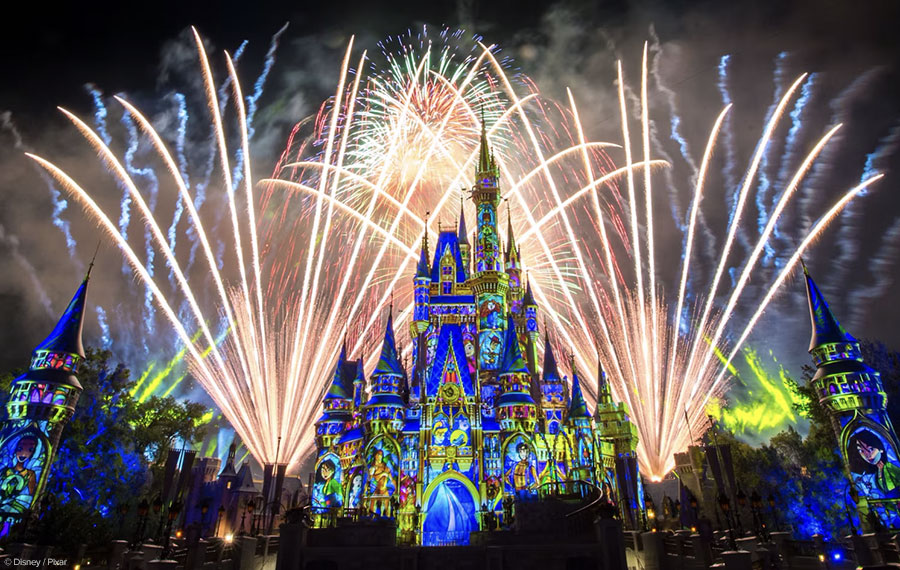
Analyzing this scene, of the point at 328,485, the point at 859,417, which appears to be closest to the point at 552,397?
the point at 328,485

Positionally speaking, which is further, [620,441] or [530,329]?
[530,329]

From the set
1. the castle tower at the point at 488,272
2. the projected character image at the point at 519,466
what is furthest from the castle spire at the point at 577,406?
Result: the projected character image at the point at 519,466

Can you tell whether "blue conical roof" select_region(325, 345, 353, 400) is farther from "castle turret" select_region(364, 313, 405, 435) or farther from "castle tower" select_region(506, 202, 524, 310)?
"castle tower" select_region(506, 202, 524, 310)

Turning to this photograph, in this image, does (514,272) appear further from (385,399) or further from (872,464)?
(872,464)

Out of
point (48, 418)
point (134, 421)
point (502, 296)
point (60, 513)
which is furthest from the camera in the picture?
point (502, 296)

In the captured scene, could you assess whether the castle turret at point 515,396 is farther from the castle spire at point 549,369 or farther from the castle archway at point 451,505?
the castle archway at point 451,505

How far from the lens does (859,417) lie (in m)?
33.2

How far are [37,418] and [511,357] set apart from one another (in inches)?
1376

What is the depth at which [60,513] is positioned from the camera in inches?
1109

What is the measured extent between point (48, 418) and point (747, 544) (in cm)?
4016

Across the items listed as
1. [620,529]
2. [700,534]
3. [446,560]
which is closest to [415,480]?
[446,560]

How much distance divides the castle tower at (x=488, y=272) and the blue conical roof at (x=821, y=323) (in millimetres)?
26507

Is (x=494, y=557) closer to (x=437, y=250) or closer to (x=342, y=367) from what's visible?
(x=342, y=367)

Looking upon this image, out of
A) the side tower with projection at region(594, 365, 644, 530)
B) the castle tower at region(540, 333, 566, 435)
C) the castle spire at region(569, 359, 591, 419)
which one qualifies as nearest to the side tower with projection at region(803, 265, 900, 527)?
the side tower with projection at region(594, 365, 644, 530)
